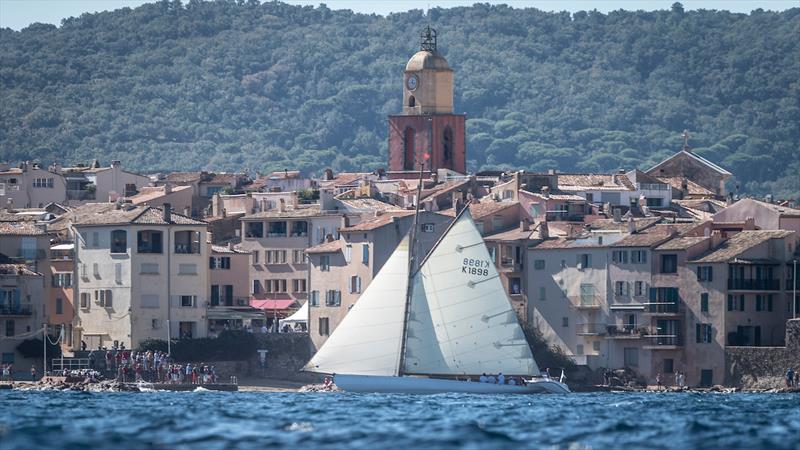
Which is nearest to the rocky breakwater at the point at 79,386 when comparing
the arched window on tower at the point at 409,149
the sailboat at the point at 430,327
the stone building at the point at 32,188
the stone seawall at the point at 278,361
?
the stone seawall at the point at 278,361

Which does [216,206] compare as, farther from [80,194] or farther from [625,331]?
[625,331]

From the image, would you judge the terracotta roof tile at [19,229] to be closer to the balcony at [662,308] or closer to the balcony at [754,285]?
the balcony at [662,308]

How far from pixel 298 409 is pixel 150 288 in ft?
139

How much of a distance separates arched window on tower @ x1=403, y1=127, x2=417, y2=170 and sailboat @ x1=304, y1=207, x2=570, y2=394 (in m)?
67.3

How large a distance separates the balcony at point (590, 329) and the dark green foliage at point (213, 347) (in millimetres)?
18005

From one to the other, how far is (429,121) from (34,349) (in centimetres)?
5626

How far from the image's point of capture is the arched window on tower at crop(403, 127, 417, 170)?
190 metres

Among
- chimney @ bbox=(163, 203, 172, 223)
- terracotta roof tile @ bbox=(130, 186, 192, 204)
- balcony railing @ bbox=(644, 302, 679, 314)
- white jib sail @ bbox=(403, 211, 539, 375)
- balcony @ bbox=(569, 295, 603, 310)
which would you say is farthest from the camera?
terracotta roof tile @ bbox=(130, 186, 192, 204)

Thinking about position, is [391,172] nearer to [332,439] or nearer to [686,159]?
[686,159]

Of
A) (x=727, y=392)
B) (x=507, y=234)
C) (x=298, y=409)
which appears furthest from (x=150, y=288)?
(x=298, y=409)

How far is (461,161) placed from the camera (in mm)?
191125

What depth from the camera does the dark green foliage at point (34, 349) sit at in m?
138

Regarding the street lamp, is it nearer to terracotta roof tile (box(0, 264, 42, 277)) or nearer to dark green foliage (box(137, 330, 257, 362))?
dark green foliage (box(137, 330, 257, 362))

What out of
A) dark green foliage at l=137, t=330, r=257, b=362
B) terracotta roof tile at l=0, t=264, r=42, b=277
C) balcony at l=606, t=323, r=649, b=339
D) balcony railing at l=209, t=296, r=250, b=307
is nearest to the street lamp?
balcony at l=606, t=323, r=649, b=339
